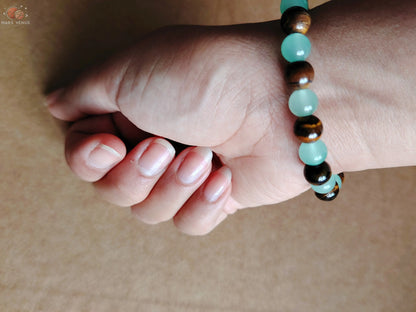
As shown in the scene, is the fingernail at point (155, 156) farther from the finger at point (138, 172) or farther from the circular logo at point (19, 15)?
the circular logo at point (19, 15)

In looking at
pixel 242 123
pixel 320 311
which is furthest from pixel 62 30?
pixel 320 311

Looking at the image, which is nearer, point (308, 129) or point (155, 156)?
point (308, 129)

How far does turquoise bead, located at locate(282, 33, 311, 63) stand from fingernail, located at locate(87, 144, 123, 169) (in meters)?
0.30

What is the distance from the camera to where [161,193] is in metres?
0.67

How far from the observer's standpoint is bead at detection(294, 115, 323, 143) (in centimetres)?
51

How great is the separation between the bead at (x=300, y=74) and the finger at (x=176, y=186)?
20 cm

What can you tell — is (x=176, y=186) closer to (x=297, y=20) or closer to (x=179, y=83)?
(x=179, y=83)

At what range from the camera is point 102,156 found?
0.60 meters

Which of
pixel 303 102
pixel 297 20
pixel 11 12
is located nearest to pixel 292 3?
pixel 297 20

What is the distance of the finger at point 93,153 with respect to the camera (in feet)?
1.95

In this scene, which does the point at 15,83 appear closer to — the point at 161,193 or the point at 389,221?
the point at 161,193

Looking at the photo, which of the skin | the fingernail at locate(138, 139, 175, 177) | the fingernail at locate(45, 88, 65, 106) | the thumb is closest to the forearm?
the skin

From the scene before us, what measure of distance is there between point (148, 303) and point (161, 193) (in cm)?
21

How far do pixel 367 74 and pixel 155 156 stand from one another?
345 mm
